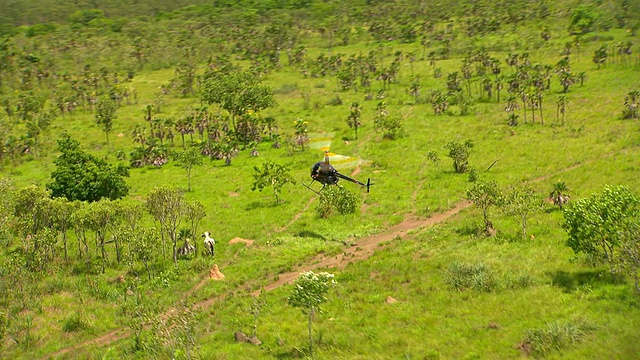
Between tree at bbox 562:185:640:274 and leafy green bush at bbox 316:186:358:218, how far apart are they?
24.5 metres

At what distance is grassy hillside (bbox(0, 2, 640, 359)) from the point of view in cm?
2505

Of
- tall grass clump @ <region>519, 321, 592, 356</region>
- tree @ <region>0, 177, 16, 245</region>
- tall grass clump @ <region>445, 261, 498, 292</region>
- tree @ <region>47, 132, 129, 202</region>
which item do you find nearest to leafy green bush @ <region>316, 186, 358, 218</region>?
tall grass clump @ <region>445, 261, 498, 292</region>

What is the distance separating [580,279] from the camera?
2845 centimetres

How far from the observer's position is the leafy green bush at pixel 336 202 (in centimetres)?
5072

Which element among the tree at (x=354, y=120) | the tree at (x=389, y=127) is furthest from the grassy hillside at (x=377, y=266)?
the tree at (x=354, y=120)

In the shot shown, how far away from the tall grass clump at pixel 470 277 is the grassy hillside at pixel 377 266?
12 centimetres

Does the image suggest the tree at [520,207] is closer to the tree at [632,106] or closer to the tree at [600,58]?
the tree at [632,106]

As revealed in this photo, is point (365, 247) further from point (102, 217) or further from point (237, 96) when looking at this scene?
point (237, 96)

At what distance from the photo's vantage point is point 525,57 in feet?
393

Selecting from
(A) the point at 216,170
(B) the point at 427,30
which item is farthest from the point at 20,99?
(B) the point at 427,30

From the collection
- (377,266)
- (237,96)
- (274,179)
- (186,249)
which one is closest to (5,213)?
(186,249)

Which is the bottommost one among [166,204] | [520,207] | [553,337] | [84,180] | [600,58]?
[553,337]

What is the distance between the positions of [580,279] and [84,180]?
50.3 metres

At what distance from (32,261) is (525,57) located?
4546 inches
